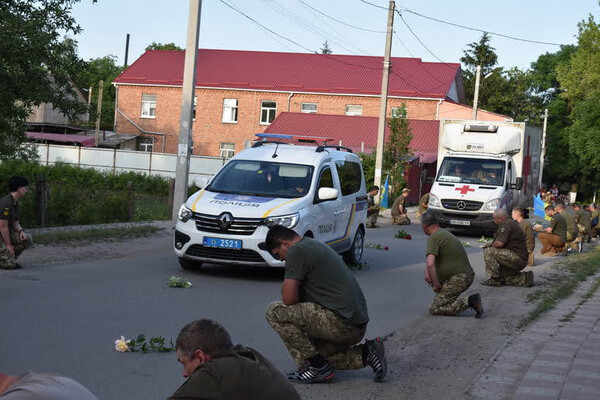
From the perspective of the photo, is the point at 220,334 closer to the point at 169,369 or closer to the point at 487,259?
the point at 169,369

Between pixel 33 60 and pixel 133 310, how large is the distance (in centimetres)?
967

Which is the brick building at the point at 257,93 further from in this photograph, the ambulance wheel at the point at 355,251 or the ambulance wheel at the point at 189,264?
the ambulance wheel at the point at 189,264

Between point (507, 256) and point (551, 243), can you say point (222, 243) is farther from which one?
point (551, 243)

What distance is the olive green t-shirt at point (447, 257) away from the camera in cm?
1090

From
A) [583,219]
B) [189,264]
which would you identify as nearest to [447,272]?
[189,264]

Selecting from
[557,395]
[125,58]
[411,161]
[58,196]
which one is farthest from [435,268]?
[125,58]

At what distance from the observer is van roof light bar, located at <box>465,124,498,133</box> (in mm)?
27594

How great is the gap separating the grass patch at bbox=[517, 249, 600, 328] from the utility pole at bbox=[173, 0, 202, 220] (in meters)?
8.82

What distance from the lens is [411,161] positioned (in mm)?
46906

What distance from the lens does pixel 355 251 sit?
16156mm

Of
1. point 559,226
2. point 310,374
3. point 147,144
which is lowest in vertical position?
point 310,374

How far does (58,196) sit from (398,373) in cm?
1379

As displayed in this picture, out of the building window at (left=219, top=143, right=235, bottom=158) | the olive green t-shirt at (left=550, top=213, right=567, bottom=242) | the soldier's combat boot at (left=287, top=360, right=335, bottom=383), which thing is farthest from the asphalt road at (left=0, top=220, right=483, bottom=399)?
the building window at (left=219, top=143, right=235, bottom=158)

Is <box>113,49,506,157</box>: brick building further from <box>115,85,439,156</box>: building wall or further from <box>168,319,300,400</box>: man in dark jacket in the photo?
<box>168,319,300,400</box>: man in dark jacket
